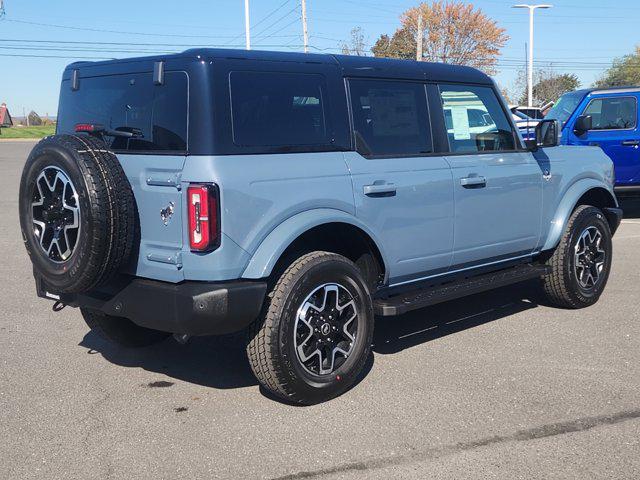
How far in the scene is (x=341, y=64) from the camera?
15.6 ft

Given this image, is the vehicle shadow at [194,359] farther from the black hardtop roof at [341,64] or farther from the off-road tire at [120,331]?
the black hardtop roof at [341,64]

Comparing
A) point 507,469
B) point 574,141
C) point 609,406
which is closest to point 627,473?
point 507,469

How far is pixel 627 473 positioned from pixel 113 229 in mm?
2805

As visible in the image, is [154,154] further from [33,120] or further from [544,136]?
[33,120]

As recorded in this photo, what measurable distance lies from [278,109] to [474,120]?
192 cm

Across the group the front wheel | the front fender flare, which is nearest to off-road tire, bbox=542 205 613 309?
the front fender flare

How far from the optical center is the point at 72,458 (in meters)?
3.69

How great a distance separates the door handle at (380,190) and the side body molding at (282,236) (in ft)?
0.91

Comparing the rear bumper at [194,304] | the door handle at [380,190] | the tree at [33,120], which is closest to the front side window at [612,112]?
the door handle at [380,190]

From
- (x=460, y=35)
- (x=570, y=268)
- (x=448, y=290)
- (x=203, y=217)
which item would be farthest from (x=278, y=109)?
(x=460, y=35)

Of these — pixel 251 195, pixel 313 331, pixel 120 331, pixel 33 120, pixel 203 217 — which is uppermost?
pixel 33 120

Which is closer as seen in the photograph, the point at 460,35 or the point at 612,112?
the point at 612,112

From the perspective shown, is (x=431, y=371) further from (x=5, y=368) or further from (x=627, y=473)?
(x=5, y=368)

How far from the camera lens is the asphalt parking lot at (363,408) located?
142 inches
